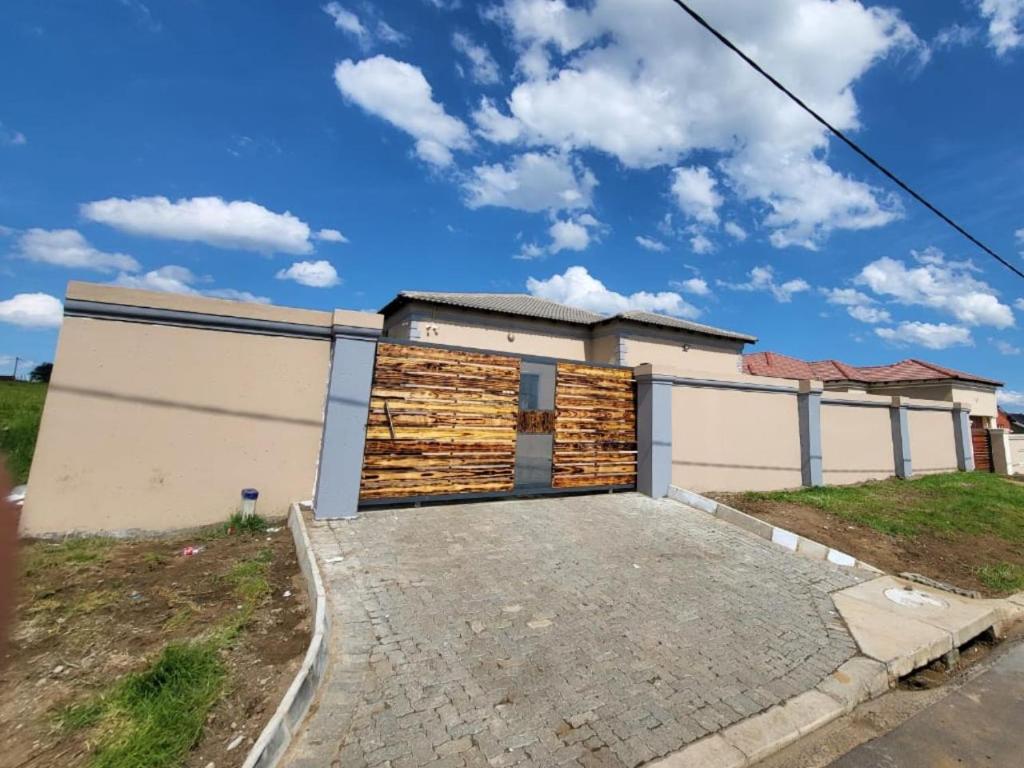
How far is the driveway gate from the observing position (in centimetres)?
650

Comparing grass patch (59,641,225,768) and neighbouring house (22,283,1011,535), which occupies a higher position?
neighbouring house (22,283,1011,535)

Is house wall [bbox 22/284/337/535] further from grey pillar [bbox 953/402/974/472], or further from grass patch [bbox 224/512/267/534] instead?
grey pillar [bbox 953/402/974/472]

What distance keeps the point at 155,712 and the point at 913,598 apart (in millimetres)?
6707

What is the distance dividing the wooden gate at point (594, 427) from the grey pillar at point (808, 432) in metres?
4.49

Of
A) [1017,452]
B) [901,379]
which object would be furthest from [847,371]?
[1017,452]

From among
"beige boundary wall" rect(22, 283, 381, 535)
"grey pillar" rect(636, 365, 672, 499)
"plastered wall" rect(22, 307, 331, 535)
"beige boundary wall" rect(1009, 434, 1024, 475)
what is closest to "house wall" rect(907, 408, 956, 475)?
"beige boundary wall" rect(1009, 434, 1024, 475)

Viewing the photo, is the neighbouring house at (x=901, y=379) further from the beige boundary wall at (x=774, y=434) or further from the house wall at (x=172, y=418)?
the house wall at (x=172, y=418)

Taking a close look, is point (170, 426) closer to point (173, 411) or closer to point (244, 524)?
point (173, 411)

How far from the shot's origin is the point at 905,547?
6.69m

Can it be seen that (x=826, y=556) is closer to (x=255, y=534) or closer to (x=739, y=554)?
(x=739, y=554)

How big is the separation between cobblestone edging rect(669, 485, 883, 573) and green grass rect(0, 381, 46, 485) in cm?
855

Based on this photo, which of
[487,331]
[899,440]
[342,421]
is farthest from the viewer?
[487,331]

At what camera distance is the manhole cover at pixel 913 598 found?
482cm

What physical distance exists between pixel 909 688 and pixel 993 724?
492 mm
